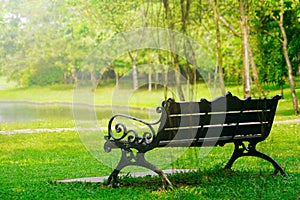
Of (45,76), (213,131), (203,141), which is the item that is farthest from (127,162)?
(45,76)

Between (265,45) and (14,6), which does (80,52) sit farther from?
(265,45)

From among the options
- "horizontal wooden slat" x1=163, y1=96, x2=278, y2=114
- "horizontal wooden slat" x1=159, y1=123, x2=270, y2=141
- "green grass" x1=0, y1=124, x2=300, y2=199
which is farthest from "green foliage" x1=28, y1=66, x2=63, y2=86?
"horizontal wooden slat" x1=163, y1=96, x2=278, y2=114

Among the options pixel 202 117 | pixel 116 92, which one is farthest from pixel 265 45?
pixel 202 117

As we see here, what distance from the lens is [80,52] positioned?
180ft

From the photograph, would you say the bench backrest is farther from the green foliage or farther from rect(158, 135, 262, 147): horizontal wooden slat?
the green foliage

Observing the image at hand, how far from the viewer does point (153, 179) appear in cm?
691

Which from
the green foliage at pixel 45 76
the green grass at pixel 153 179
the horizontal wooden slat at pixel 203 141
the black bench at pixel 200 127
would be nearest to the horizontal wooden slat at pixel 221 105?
the black bench at pixel 200 127

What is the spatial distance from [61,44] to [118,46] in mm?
30760

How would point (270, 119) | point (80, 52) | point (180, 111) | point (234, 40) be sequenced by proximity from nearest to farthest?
1. point (180, 111)
2. point (270, 119)
3. point (234, 40)
4. point (80, 52)

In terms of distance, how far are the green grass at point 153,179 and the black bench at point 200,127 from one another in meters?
0.29

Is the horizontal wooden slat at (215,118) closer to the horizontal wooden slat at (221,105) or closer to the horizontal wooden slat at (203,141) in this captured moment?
the horizontal wooden slat at (221,105)

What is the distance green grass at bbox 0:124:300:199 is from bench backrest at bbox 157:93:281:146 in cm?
44

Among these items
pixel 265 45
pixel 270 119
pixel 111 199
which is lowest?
pixel 111 199

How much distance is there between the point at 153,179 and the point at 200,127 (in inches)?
33.9
